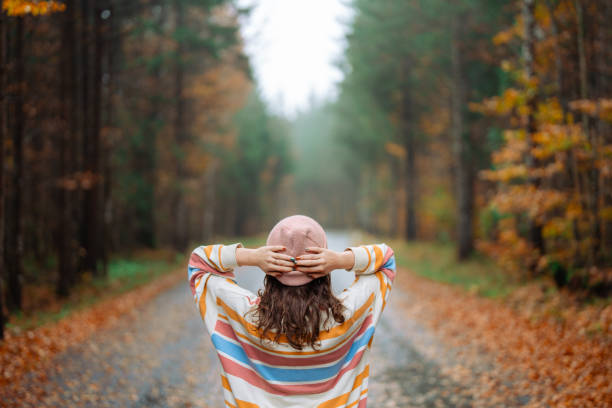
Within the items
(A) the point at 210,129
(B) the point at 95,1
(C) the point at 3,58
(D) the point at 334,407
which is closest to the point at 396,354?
(D) the point at 334,407

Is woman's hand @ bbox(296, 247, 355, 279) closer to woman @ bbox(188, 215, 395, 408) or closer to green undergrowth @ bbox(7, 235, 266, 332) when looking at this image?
woman @ bbox(188, 215, 395, 408)

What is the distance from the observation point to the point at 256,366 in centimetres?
225

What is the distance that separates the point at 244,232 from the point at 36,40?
32003 millimetres

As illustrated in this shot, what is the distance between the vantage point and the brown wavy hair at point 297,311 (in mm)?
2125

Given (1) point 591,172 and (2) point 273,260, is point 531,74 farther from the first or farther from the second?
(2) point 273,260

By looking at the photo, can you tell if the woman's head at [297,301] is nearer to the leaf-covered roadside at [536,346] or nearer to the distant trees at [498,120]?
the leaf-covered roadside at [536,346]

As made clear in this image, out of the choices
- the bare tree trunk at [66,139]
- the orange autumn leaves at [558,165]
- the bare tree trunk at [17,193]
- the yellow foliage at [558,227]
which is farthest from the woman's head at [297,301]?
the bare tree trunk at [66,139]

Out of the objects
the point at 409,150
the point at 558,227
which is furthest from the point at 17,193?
the point at 409,150

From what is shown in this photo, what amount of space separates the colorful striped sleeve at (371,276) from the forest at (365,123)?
5.93 metres

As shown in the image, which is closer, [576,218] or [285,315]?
[285,315]

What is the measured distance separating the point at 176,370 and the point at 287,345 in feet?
17.9

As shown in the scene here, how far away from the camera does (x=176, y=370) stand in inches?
276

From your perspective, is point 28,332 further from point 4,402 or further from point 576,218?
point 576,218

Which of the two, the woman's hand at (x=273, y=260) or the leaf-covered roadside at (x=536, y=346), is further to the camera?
the leaf-covered roadside at (x=536, y=346)
